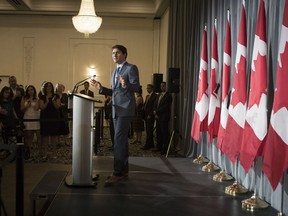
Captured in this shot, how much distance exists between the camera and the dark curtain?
3.44m

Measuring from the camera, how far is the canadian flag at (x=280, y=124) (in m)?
2.84

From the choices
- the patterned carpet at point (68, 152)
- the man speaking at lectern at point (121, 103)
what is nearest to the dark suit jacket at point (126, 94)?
the man speaking at lectern at point (121, 103)

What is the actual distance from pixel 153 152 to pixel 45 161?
7.07 feet

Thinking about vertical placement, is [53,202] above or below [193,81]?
below

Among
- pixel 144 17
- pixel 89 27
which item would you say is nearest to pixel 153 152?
pixel 89 27

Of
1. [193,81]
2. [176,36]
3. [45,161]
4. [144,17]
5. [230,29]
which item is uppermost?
[144,17]

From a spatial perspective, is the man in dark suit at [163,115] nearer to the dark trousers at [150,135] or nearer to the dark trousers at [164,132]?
the dark trousers at [164,132]

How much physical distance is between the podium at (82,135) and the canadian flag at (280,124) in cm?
166

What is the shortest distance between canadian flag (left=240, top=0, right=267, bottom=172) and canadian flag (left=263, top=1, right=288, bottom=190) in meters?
0.28

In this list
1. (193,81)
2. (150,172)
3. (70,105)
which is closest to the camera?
(70,105)

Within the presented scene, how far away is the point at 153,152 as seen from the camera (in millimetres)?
7441

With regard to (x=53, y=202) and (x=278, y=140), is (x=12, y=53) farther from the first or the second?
(x=278, y=140)

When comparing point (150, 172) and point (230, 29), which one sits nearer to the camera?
point (230, 29)

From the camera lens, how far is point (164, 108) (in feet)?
23.4
